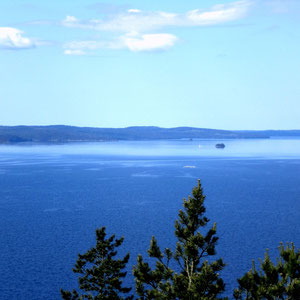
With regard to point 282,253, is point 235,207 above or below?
below

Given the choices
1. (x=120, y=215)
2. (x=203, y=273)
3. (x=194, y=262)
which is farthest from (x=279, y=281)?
(x=120, y=215)

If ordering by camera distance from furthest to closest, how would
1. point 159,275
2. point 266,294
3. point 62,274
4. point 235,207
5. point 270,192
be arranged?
point 270,192 < point 235,207 < point 62,274 < point 159,275 < point 266,294

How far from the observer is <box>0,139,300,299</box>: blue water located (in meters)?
53.6

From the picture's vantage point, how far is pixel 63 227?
75.0 meters

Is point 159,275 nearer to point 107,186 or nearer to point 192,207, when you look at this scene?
point 192,207

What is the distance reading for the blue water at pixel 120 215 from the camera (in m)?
53.6

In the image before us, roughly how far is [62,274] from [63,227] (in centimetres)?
2392

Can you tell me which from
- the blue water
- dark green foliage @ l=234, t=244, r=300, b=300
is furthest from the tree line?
the blue water

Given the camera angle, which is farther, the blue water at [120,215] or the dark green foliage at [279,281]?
the blue water at [120,215]

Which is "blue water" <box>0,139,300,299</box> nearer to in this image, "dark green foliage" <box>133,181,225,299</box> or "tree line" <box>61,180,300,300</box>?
"tree line" <box>61,180,300,300</box>

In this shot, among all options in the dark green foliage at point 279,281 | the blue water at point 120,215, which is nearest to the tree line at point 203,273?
the dark green foliage at point 279,281

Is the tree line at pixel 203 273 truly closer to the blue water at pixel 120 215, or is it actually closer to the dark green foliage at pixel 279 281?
the dark green foliage at pixel 279 281

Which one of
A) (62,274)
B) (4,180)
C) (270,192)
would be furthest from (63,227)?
(4,180)

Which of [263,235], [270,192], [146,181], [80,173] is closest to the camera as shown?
[263,235]
